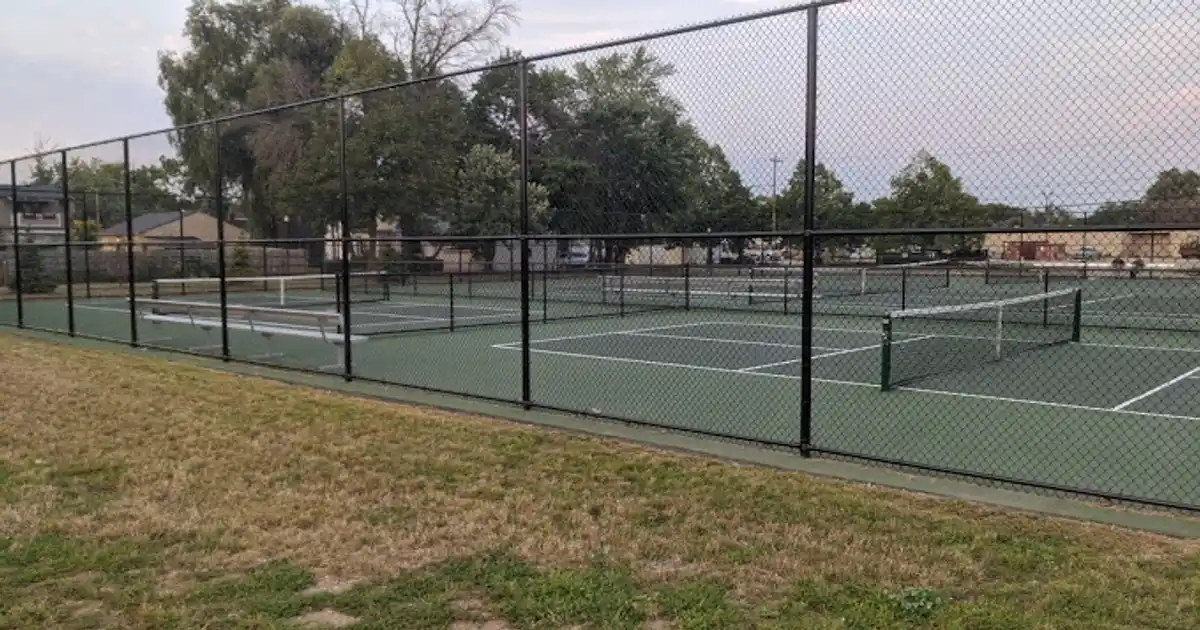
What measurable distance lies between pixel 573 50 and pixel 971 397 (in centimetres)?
513

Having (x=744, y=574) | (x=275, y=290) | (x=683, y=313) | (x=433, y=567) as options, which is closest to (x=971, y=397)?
(x=744, y=574)

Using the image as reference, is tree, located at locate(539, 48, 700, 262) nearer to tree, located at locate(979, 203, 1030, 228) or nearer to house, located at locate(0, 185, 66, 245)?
tree, located at locate(979, 203, 1030, 228)

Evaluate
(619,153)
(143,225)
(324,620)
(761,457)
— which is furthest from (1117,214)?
(143,225)

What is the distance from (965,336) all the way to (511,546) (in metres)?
10.2

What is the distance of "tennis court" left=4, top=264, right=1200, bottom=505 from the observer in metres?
6.79

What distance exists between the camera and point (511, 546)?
4324 millimetres

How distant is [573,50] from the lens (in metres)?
7.15

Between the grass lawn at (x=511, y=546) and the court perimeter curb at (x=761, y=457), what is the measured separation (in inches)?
8.3

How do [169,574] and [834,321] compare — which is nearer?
[169,574]

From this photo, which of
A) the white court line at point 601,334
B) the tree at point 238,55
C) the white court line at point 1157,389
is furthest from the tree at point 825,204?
the tree at point 238,55

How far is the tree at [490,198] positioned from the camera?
8.64 m

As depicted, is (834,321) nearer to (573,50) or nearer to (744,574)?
(573,50)

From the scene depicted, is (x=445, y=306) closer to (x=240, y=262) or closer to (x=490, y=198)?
(x=490, y=198)

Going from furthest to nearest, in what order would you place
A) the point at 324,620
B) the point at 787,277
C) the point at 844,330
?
the point at 787,277 < the point at 844,330 < the point at 324,620
